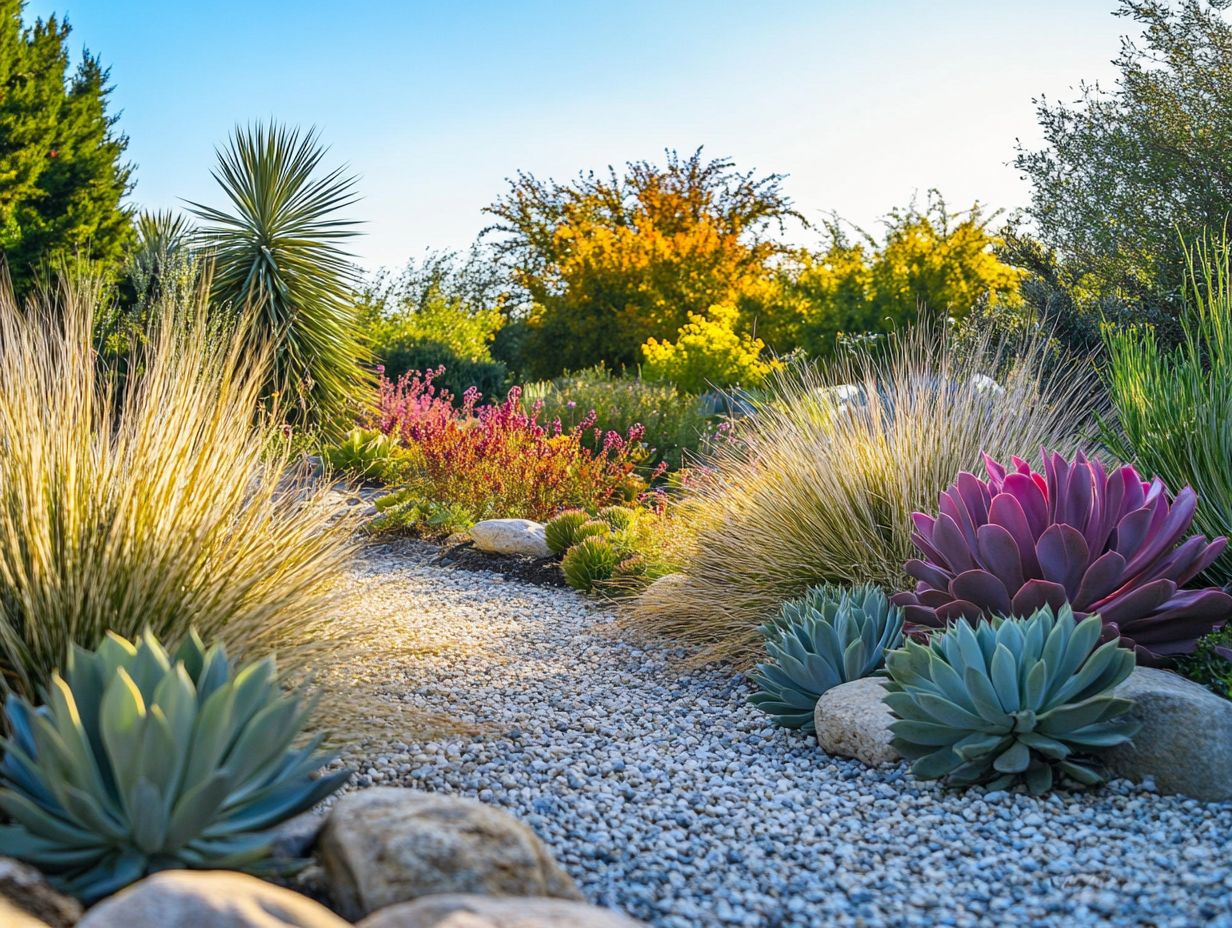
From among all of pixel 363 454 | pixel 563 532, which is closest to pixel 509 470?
pixel 563 532

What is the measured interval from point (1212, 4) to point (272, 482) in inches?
438

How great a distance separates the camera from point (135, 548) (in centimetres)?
293

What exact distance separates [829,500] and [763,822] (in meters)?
2.20

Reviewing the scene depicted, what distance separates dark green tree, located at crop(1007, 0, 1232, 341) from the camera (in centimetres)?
950

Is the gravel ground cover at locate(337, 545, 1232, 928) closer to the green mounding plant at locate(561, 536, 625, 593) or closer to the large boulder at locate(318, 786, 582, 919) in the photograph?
the large boulder at locate(318, 786, 582, 919)

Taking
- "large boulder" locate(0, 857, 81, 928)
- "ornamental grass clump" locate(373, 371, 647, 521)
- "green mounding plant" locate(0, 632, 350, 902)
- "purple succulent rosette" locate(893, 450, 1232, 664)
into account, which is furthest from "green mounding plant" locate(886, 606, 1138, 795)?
"ornamental grass clump" locate(373, 371, 647, 521)

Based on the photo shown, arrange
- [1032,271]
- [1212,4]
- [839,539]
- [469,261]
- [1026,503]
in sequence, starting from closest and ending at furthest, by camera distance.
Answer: [1026,503], [839,539], [1212,4], [1032,271], [469,261]

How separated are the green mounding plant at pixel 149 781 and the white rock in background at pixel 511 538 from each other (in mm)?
5045

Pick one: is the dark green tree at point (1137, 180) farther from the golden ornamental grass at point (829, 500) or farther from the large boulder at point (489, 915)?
the large boulder at point (489, 915)

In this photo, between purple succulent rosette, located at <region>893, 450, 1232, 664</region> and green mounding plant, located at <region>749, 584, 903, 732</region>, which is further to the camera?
green mounding plant, located at <region>749, 584, 903, 732</region>

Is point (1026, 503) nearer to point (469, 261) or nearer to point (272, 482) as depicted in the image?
point (272, 482)

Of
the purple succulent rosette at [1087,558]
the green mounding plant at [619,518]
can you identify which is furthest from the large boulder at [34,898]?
the green mounding plant at [619,518]

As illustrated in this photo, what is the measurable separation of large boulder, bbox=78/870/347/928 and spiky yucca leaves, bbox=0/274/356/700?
4.13 feet

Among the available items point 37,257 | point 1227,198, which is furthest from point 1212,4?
point 37,257
